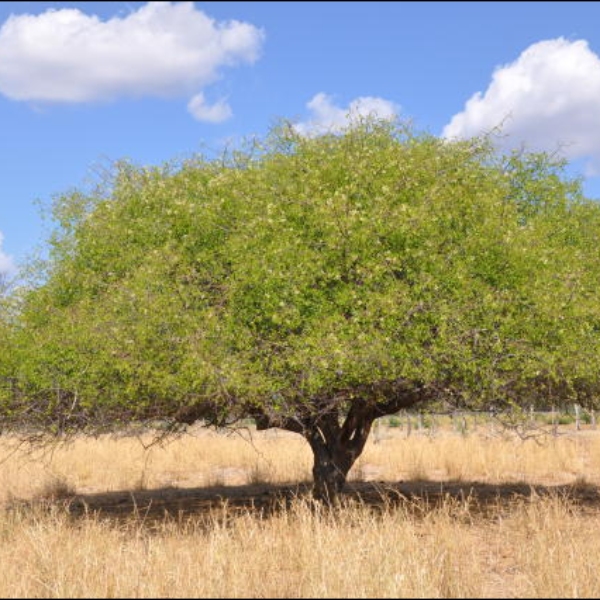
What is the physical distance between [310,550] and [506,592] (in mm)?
2594

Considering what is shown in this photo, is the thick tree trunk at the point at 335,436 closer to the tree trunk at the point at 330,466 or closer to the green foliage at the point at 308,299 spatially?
the tree trunk at the point at 330,466

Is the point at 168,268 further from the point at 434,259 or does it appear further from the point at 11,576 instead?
the point at 11,576

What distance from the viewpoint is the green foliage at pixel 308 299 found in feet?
39.6

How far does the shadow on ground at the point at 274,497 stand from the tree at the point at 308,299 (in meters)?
4.42

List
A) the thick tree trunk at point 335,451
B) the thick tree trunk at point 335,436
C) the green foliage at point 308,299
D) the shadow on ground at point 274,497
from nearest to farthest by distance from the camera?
the green foliage at point 308,299, the thick tree trunk at point 335,436, the thick tree trunk at point 335,451, the shadow on ground at point 274,497

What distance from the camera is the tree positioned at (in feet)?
39.6

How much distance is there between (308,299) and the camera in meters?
12.4

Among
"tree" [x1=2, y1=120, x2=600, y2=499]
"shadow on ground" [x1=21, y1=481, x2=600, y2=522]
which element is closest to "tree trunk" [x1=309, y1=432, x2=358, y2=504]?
"shadow on ground" [x1=21, y1=481, x2=600, y2=522]

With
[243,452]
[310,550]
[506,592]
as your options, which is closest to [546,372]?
[506,592]

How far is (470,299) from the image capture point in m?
12.6

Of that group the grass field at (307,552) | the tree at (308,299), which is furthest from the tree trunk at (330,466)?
the tree at (308,299)

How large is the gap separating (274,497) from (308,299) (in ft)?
33.8

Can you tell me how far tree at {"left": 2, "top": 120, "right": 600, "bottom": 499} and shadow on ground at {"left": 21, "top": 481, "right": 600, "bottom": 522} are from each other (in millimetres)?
4416

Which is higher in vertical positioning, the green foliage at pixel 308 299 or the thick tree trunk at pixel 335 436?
the green foliage at pixel 308 299
